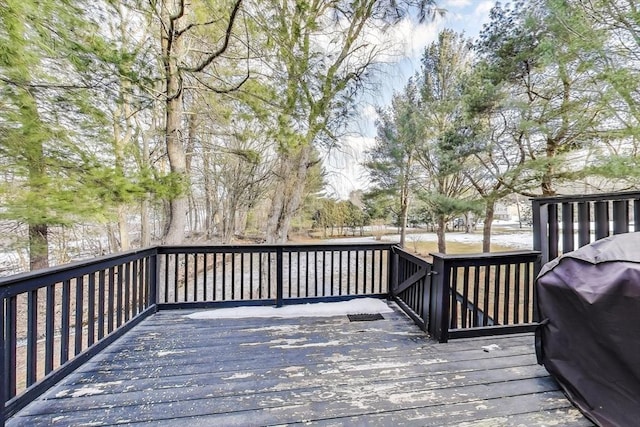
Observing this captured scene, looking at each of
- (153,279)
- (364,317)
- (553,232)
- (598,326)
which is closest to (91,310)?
(153,279)

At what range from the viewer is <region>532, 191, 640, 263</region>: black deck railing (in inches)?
90.0

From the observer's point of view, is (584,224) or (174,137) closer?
(584,224)

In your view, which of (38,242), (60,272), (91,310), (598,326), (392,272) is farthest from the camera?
(38,242)

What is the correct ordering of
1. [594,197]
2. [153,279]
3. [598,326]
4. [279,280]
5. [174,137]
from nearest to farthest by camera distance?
[598,326] → [594,197] → [153,279] → [279,280] → [174,137]

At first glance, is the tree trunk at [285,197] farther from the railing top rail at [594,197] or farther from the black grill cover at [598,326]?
the black grill cover at [598,326]

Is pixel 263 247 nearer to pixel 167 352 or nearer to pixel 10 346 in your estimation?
pixel 167 352

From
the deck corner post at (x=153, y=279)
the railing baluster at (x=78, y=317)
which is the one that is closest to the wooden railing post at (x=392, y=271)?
the deck corner post at (x=153, y=279)

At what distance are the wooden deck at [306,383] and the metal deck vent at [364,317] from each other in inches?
13.1

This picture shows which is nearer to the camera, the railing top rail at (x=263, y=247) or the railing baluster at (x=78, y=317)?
the railing baluster at (x=78, y=317)

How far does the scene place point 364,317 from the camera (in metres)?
3.17

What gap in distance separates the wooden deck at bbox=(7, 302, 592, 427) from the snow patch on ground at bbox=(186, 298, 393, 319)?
18.3 inches

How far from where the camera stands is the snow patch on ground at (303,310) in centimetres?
325

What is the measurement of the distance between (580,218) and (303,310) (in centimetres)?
299

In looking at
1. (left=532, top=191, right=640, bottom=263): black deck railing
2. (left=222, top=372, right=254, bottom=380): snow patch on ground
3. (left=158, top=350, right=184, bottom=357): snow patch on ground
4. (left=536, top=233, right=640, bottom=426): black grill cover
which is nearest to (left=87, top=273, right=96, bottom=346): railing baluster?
(left=158, top=350, right=184, bottom=357): snow patch on ground
